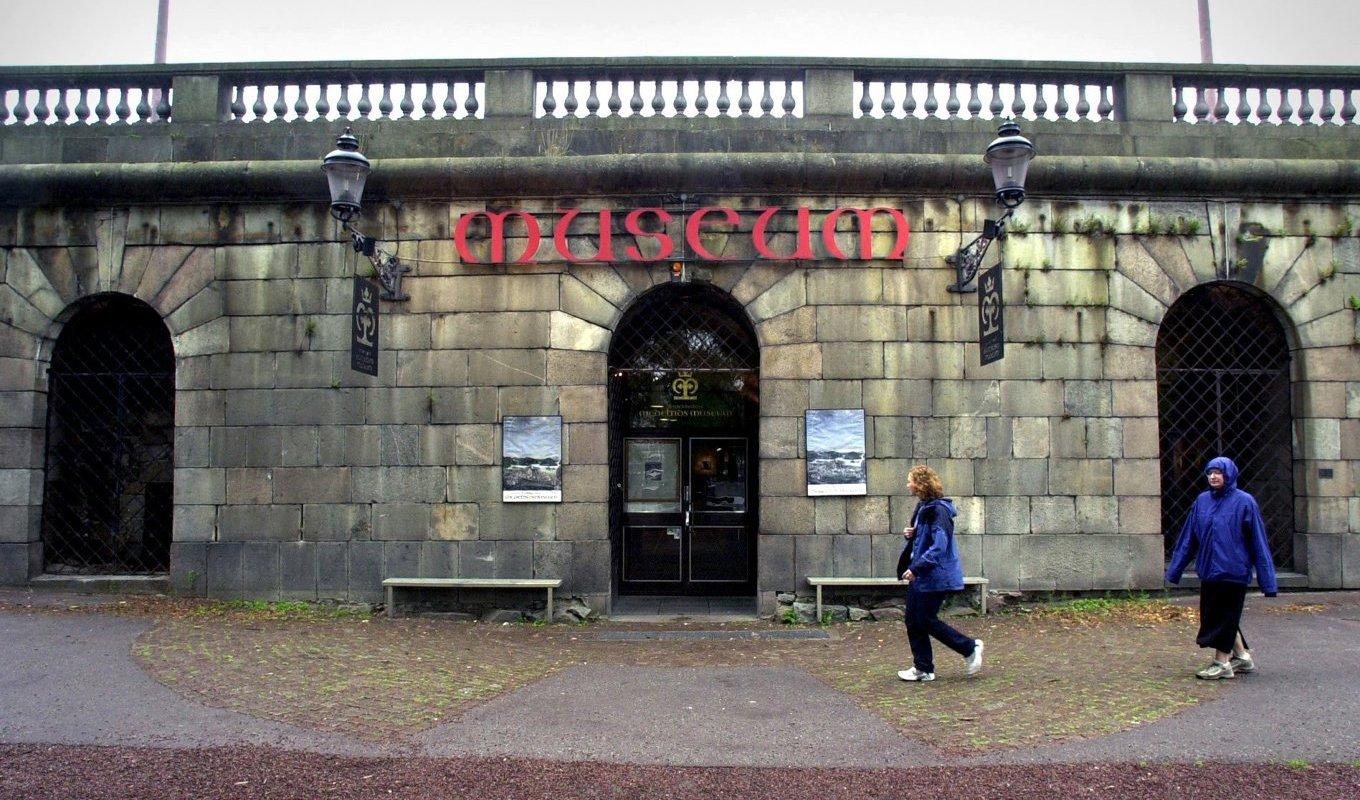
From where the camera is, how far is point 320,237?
32.2ft

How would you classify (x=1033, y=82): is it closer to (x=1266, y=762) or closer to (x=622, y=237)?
(x=622, y=237)

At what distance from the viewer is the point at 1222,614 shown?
21.3 ft

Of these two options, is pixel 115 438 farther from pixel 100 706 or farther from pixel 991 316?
pixel 991 316

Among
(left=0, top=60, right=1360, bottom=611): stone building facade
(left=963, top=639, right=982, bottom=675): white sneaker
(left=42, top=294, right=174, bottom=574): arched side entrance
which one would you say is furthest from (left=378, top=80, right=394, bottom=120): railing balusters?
(left=963, top=639, right=982, bottom=675): white sneaker

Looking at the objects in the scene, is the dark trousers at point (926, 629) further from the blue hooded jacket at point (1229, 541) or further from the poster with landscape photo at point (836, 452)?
the poster with landscape photo at point (836, 452)

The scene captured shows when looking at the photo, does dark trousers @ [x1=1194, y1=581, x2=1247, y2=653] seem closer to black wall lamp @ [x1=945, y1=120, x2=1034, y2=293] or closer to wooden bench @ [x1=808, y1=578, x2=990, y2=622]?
wooden bench @ [x1=808, y1=578, x2=990, y2=622]

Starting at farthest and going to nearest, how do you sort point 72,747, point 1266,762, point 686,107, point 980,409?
1. point 686,107
2. point 980,409
3. point 72,747
4. point 1266,762

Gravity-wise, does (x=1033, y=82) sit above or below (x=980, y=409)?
above

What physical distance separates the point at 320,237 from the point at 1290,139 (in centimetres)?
1092

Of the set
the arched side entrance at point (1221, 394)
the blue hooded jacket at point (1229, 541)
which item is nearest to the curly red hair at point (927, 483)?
Result: the blue hooded jacket at point (1229, 541)

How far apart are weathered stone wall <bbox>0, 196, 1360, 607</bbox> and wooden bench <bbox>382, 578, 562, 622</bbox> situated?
0.18 meters

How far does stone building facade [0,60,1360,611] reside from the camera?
948cm

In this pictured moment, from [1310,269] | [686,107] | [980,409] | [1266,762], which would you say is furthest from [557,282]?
[1310,269]

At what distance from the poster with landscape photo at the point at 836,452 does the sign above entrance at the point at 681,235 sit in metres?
1.72
